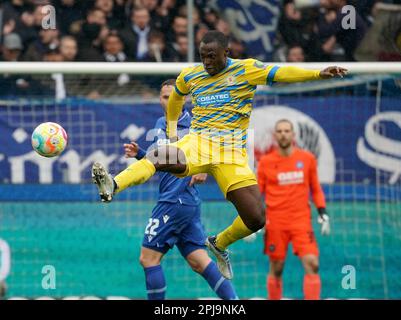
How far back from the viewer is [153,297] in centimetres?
1002

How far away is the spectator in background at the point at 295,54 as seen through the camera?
1398 cm

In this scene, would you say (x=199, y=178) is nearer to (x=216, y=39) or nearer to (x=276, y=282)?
(x=216, y=39)

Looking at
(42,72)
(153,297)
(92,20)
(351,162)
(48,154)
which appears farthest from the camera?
(92,20)

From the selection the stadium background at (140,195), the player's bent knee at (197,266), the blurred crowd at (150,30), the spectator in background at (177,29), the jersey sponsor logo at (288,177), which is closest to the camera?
the player's bent knee at (197,266)

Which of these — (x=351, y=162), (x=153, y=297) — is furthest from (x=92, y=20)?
(x=153, y=297)

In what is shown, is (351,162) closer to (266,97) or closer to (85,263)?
(266,97)

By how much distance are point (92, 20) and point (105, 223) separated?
326cm

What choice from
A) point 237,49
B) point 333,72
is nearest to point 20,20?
point 237,49

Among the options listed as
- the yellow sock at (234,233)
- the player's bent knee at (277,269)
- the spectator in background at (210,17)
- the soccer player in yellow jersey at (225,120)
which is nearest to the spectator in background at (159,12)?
the spectator in background at (210,17)

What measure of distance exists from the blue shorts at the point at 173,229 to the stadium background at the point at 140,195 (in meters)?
2.08

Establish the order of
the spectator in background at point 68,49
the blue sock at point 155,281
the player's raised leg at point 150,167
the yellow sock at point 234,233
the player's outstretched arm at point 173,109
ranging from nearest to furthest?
the player's raised leg at point 150,167
the yellow sock at point 234,233
the player's outstretched arm at point 173,109
the blue sock at point 155,281
the spectator in background at point 68,49

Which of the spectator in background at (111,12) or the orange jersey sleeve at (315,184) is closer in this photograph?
the orange jersey sleeve at (315,184)

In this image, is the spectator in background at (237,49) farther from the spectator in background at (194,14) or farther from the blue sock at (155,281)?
the blue sock at (155,281)

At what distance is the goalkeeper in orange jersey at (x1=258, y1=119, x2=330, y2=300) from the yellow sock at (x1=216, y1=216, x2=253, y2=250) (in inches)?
86.9
